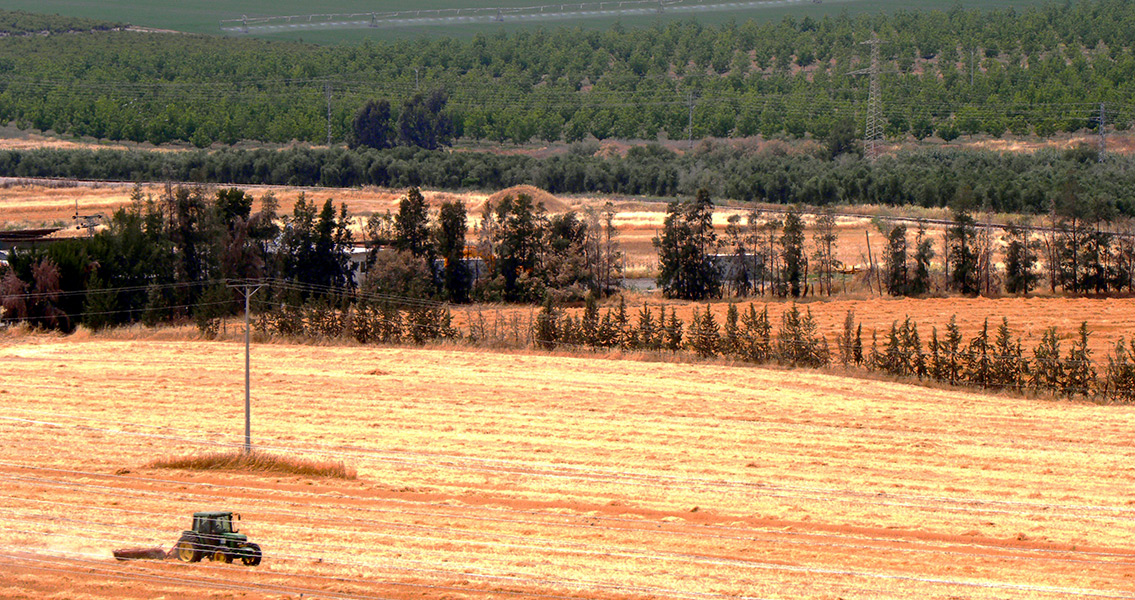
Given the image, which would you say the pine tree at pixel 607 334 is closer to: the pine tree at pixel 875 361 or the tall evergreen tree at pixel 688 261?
the pine tree at pixel 875 361

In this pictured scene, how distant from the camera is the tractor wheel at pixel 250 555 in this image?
19.9 meters

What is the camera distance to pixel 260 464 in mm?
27609

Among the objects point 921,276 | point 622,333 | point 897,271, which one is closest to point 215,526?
point 622,333

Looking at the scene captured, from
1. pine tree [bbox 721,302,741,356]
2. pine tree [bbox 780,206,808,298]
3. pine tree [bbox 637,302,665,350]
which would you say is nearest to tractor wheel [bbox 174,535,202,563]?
pine tree [bbox 721,302,741,356]

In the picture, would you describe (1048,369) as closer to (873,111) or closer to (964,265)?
(964,265)

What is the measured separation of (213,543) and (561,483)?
28.2 feet

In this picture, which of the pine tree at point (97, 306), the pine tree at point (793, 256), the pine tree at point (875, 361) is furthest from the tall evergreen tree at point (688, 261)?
the pine tree at point (97, 306)

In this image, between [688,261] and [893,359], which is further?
[688,261]

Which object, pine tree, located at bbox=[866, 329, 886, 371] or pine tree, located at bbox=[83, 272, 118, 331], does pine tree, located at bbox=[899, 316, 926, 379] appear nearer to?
pine tree, located at bbox=[866, 329, 886, 371]

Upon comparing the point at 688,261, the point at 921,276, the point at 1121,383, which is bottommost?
the point at 1121,383

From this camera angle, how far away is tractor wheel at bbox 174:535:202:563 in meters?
20.0

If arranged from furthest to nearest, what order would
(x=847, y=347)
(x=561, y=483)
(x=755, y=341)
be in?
(x=755, y=341) < (x=847, y=347) < (x=561, y=483)

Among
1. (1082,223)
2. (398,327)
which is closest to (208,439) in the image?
(398,327)

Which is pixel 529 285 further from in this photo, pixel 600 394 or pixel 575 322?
pixel 600 394
